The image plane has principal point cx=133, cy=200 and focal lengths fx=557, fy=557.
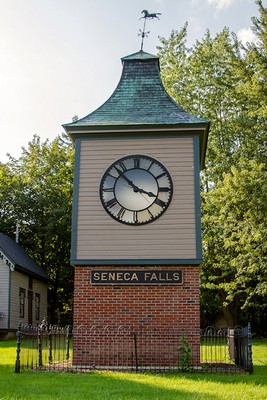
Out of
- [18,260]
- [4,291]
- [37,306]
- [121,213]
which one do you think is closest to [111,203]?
[121,213]

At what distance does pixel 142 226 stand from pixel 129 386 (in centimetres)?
421

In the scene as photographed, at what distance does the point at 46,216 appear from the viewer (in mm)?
35781

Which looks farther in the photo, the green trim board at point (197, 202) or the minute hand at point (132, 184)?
the minute hand at point (132, 184)

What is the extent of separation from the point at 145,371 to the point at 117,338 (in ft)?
3.37

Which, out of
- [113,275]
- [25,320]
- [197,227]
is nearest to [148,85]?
[197,227]

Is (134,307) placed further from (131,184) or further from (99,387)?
(99,387)

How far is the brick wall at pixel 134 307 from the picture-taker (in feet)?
38.1

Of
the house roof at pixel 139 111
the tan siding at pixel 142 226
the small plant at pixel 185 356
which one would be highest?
the house roof at pixel 139 111

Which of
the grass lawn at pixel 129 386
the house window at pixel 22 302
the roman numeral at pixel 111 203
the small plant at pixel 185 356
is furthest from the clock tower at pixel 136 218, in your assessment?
the house window at pixel 22 302

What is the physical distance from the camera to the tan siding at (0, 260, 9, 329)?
24234 mm

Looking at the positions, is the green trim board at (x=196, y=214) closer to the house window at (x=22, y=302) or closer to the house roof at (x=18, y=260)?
the house roof at (x=18, y=260)

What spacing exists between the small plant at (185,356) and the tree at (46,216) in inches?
918

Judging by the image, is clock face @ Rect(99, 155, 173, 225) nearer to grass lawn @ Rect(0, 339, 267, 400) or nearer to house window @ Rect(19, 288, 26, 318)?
grass lawn @ Rect(0, 339, 267, 400)

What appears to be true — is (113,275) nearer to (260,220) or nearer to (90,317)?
(90,317)
